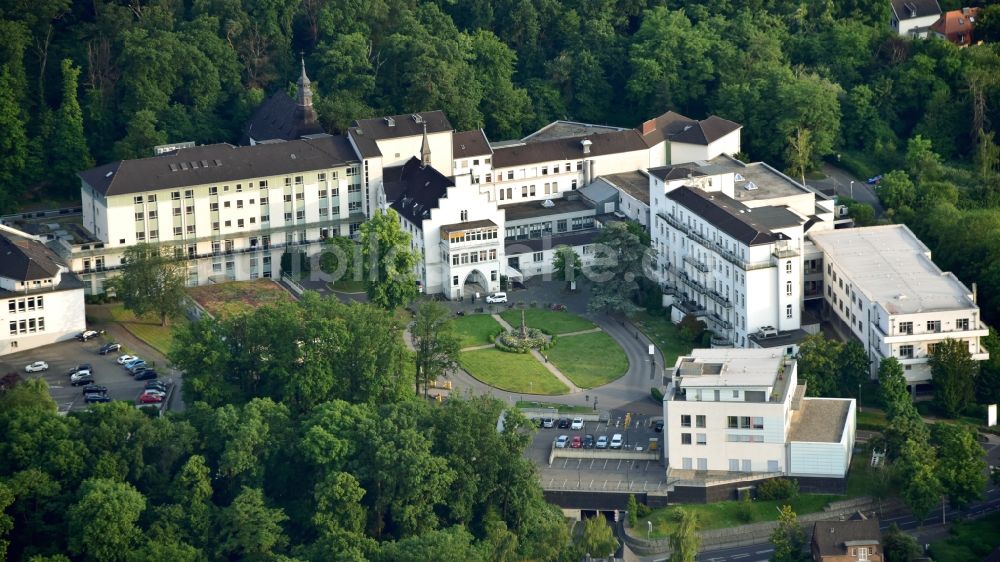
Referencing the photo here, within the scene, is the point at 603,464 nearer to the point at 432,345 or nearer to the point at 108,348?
the point at 432,345

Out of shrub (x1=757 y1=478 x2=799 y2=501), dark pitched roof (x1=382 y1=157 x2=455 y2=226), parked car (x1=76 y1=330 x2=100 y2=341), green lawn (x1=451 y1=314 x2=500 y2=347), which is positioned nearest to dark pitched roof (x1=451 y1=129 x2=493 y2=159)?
dark pitched roof (x1=382 y1=157 x2=455 y2=226)

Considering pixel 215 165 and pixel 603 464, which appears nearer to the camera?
pixel 603 464

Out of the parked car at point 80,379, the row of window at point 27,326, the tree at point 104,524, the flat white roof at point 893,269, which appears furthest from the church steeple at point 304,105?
the tree at point 104,524

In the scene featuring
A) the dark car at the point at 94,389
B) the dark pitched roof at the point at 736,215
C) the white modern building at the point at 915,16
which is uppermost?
the white modern building at the point at 915,16

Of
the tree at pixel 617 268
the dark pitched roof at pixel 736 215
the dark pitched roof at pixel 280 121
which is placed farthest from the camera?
the dark pitched roof at pixel 280 121

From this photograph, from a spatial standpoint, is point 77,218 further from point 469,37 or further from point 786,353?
point 786,353

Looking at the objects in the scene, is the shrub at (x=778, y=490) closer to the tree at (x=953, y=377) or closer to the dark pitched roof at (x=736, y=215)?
the tree at (x=953, y=377)

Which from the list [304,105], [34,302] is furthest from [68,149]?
[34,302]
